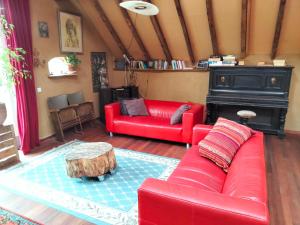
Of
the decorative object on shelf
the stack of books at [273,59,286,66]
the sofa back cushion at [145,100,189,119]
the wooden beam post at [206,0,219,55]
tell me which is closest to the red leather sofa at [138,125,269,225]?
the sofa back cushion at [145,100,189,119]

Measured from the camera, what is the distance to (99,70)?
5840mm

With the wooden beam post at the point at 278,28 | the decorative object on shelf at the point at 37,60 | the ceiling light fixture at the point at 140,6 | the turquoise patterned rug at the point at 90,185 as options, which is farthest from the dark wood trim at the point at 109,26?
the wooden beam post at the point at 278,28

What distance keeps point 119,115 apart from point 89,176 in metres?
1.94

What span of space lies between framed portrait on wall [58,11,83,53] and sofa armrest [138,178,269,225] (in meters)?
4.04

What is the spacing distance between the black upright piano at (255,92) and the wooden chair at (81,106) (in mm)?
2632

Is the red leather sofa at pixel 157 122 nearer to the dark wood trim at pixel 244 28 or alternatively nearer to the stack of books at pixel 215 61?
the stack of books at pixel 215 61

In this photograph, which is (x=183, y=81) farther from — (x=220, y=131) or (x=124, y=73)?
(x=220, y=131)

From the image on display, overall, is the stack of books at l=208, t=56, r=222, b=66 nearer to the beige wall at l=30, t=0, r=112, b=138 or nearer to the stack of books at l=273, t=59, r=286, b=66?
the stack of books at l=273, t=59, r=286, b=66

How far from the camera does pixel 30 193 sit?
2.66m

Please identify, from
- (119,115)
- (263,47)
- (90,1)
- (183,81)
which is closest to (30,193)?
(119,115)

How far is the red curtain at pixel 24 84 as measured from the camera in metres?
3.53

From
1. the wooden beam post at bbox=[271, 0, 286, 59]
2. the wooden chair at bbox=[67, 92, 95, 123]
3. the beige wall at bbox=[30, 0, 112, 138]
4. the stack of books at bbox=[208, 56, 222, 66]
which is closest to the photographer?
the wooden beam post at bbox=[271, 0, 286, 59]

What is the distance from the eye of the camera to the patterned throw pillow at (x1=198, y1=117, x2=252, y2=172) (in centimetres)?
233

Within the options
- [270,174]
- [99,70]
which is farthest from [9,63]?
[270,174]
